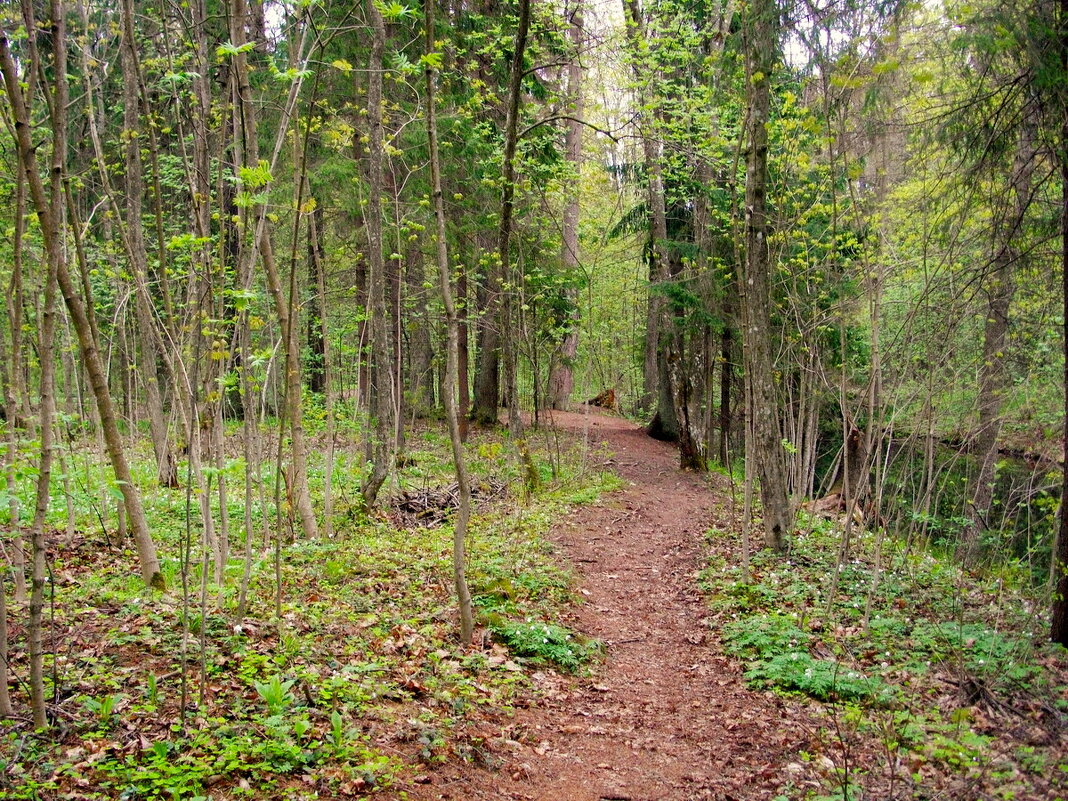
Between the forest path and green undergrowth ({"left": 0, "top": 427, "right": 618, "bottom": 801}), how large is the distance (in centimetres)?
22

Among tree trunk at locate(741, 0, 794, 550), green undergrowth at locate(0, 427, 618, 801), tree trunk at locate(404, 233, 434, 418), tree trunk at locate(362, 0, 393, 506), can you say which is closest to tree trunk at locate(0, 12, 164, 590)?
green undergrowth at locate(0, 427, 618, 801)

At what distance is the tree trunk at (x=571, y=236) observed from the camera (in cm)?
1230

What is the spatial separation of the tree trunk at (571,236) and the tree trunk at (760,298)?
2.41 metres

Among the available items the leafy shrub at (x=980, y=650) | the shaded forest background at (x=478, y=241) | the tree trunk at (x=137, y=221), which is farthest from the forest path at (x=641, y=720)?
the tree trunk at (x=137, y=221)

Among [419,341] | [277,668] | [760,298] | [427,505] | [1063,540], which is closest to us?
[277,668]

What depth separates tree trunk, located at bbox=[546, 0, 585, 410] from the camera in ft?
40.4

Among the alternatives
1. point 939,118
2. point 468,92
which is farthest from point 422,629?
point 468,92

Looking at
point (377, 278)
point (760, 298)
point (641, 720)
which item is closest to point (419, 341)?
point (377, 278)

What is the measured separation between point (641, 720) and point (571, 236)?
54.2ft

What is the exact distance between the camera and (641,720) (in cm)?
504

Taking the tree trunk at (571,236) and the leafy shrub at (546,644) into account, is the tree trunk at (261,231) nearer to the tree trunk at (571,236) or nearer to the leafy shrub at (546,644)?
the leafy shrub at (546,644)

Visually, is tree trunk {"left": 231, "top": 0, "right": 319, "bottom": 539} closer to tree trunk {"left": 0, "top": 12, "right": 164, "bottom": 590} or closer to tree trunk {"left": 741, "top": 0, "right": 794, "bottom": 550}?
tree trunk {"left": 0, "top": 12, "right": 164, "bottom": 590}

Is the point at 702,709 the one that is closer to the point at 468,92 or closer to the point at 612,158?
the point at 468,92

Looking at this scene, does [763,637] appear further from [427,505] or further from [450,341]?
[427,505]
